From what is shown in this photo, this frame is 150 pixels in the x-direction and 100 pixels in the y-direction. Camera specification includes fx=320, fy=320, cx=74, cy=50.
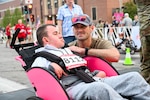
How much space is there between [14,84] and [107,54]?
11.6ft

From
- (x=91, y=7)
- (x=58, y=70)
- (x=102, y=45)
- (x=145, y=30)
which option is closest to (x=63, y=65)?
(x=58, y=70)

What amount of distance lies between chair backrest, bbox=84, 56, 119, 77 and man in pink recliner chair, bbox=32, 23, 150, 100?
1.09ft

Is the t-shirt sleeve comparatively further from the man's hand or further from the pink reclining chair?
the pink reclining chair

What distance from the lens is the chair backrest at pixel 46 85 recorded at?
288 cm

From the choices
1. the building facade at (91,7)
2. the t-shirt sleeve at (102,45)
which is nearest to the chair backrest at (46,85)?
the t-shirt sleeve at (102,45)

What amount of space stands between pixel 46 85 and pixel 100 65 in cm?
84

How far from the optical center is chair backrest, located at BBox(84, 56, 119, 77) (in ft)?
11.8

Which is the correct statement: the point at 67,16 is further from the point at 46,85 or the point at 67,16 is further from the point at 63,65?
the point at 46,85

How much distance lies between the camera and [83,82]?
3.09 m

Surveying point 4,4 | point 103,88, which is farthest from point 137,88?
point 4,4

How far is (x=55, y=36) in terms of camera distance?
11.2 feet

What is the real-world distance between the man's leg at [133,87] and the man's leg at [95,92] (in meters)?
0.17

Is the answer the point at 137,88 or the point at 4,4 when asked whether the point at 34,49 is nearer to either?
the point at 137,88

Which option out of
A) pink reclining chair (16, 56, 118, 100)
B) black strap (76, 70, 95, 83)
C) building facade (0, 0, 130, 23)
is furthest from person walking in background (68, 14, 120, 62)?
building facade (0, 0, 130, 23)
